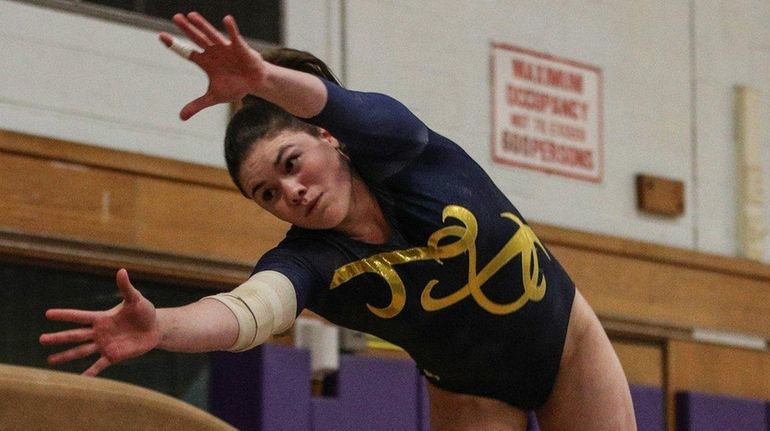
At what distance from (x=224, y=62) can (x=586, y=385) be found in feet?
3.41

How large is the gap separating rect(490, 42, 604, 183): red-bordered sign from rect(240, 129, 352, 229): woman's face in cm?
304

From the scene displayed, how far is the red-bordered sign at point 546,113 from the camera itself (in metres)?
5.74

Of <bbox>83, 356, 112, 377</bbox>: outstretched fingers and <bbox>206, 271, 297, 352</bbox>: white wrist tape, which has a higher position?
<bbox>206, 271, 297, 352</bbox>: white wrist tape

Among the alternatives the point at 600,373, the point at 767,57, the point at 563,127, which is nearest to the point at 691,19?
the point at 767,57

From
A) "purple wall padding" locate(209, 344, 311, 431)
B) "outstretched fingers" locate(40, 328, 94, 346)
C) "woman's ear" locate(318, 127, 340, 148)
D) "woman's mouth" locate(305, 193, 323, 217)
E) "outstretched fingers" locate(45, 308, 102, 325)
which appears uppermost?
"woman's ear" locate(318, 127, 340, 148)

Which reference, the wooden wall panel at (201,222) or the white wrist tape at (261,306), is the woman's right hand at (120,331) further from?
the wooden wall panel at (201,222)

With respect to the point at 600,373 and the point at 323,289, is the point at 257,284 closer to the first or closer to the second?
the point at 323,289

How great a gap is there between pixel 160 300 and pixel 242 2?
106cm

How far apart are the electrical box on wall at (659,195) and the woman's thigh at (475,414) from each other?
3191mm

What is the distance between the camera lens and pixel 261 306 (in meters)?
2.48

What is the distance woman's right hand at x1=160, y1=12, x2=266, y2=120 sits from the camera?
7.48 ft

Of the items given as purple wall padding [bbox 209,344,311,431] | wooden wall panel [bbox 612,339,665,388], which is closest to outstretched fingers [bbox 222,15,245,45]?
purple wall padding [bbox 209,344,311,431]

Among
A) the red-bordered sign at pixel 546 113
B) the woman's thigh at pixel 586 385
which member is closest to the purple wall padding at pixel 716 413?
the red-bordered sign at pixel 546 113

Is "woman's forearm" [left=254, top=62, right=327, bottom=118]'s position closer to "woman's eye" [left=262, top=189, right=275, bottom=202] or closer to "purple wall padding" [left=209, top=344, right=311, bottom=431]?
"woman's eye" [left=262, top=189, right=275, bottom=202]
